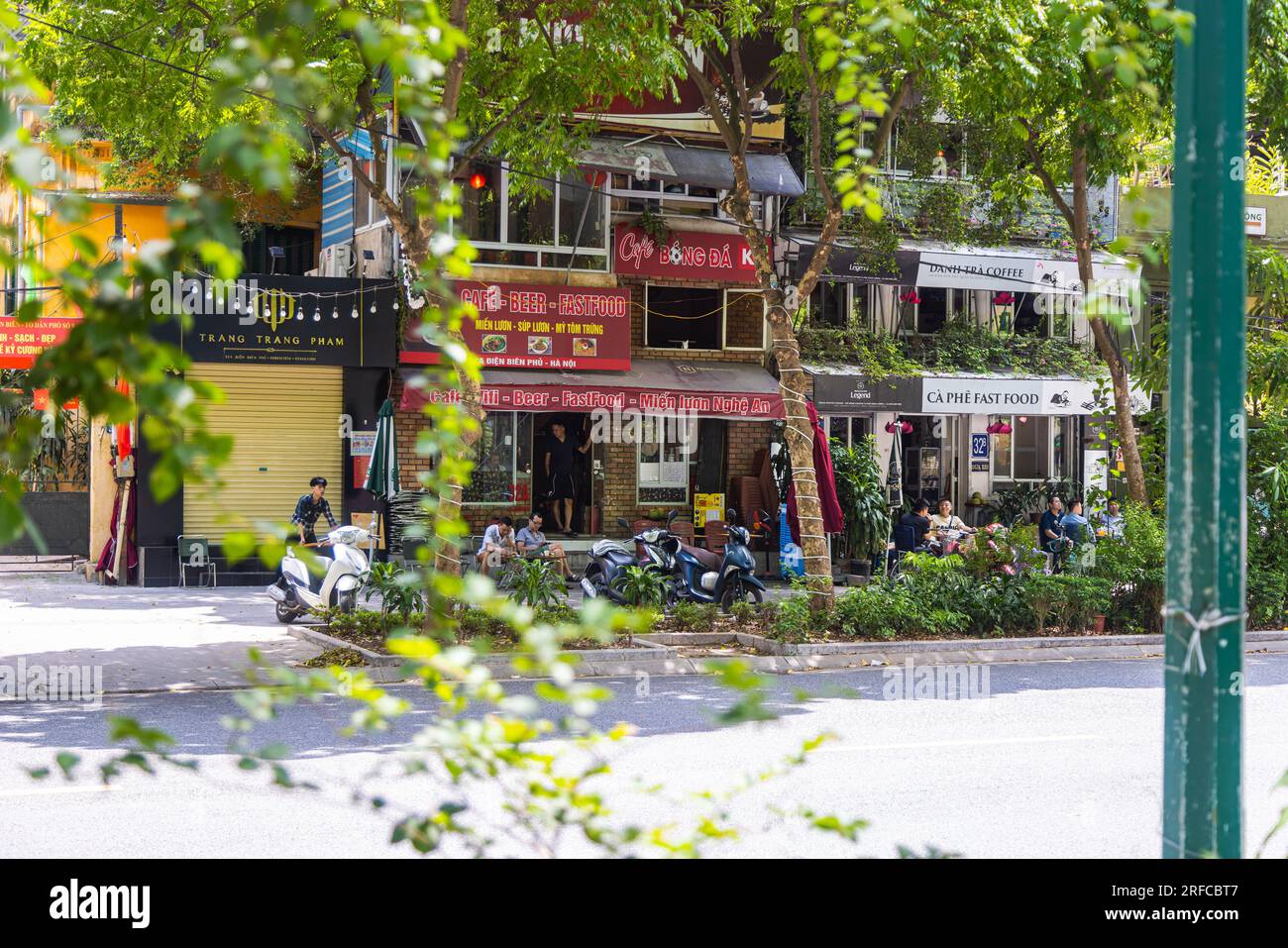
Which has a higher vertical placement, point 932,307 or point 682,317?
point 932,307

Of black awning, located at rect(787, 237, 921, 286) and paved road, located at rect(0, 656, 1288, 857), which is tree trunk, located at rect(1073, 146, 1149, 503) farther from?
black awning, located at rect(787, 237, 921, 286)

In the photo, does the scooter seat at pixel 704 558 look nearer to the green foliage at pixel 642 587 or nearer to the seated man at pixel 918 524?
the green foliage at pixel 642 587

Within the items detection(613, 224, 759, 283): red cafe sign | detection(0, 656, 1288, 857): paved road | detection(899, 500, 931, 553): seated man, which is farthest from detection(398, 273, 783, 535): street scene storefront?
detection(0, 656, 1288, 857): paved road

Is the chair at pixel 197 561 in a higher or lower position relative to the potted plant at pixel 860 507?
lower

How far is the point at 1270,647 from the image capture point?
16.5 m

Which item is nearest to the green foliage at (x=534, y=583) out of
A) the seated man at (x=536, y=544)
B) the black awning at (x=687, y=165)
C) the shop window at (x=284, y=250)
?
Answer: the seated man at (x=536, y=544)

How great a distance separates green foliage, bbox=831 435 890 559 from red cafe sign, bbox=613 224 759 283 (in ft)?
12.0

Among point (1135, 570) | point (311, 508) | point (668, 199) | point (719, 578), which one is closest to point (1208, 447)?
point (719, 578)

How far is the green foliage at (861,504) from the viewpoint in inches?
928

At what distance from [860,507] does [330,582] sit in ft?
34.8

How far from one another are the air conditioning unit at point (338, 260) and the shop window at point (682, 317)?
5.23 m

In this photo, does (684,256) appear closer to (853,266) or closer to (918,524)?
(853,266)

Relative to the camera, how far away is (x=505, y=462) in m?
23.8

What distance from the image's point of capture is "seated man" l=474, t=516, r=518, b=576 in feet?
64.2
